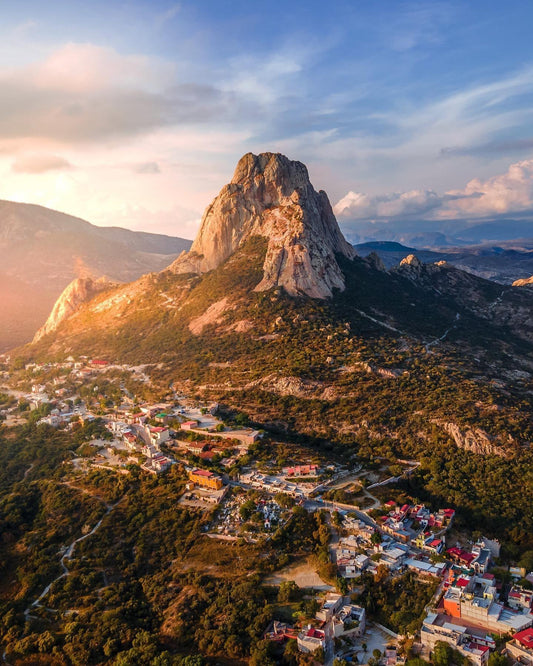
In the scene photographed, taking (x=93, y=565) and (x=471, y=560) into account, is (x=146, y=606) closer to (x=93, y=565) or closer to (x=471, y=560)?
→ (x=93, y=565)

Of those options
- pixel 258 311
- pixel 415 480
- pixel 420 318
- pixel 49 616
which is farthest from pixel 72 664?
pixel 420 318

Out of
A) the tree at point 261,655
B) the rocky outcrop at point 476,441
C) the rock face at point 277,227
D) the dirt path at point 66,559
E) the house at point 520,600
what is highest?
the rock face at point 277,227

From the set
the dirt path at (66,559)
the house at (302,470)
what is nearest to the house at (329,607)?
the house at (302,470)

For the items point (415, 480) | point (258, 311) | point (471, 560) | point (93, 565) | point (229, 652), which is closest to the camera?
point (229, 652)

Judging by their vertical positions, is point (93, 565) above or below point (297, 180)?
below

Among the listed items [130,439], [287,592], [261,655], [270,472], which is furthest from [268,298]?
[261,655]

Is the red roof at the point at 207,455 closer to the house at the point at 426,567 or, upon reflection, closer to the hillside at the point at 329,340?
the hillside at the point at 329,340

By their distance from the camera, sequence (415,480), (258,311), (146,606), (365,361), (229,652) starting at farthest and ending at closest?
(258,311), (365,361), (415,480), (146,606), (229,652)
